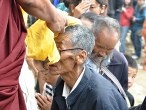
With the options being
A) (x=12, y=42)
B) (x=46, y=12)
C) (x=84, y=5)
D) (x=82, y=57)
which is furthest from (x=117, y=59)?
(x=12, y=42)

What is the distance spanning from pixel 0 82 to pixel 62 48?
878 millimetres

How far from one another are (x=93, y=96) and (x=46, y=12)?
700 millimetres

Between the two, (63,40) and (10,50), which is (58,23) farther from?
(63,40)

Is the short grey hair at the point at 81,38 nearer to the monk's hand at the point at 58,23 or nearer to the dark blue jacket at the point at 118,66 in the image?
the monk's hand at the point at 58,23

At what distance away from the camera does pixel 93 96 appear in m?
2.37

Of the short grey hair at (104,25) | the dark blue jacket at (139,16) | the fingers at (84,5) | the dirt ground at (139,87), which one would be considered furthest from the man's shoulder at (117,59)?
the dark blue jacket at (139,16)

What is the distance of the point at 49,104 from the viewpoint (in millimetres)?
2906

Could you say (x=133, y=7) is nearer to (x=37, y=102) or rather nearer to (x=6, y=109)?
(x=37, y=102)

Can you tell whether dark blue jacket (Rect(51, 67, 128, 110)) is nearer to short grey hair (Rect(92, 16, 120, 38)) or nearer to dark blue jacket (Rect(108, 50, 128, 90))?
short grey hair (Rect(92, 16, 120, 38))

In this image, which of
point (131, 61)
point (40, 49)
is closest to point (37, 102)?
point (40, 49)

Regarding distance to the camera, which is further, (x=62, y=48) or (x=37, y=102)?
(x=37, y=102)

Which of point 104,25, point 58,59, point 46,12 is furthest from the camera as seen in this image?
point 104,25

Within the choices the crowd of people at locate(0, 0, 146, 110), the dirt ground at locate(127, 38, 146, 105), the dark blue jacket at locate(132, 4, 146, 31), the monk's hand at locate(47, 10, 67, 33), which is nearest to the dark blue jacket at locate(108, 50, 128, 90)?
the crowd of people at locate(0, 0, 146, 110)

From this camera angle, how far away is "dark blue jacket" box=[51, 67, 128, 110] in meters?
2.35
